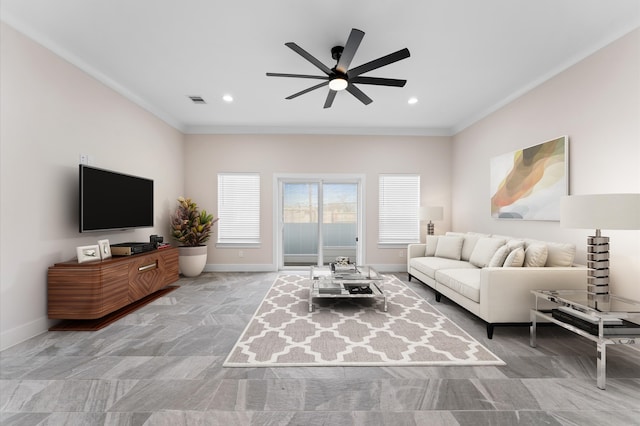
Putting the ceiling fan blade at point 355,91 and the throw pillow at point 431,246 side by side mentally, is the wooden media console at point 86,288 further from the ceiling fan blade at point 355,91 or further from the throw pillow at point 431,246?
the throw pillow at point 431,246

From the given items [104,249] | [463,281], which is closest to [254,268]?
[104,249]

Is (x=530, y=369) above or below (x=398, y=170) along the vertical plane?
below

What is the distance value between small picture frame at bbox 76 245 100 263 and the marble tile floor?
0.77 metres

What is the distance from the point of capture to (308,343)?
2627mm

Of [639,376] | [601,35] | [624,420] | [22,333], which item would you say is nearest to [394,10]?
[601,35]

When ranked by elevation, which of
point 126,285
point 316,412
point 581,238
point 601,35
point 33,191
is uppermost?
point 601,35

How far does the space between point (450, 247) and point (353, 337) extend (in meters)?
2.67

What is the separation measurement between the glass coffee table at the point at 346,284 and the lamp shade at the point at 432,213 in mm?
2015

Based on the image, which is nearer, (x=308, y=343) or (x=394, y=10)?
(x=394, y=10)

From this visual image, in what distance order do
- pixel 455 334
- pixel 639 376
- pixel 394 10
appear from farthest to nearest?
1. pixel 455 334
2. pixel 394 10
3. pixel 639 376

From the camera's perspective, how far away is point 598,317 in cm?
200

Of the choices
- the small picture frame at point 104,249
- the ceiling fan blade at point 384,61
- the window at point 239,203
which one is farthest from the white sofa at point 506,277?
the small picture frame at point 104,249

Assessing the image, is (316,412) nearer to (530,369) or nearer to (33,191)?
(530,369)

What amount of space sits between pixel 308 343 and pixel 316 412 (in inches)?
35.4
